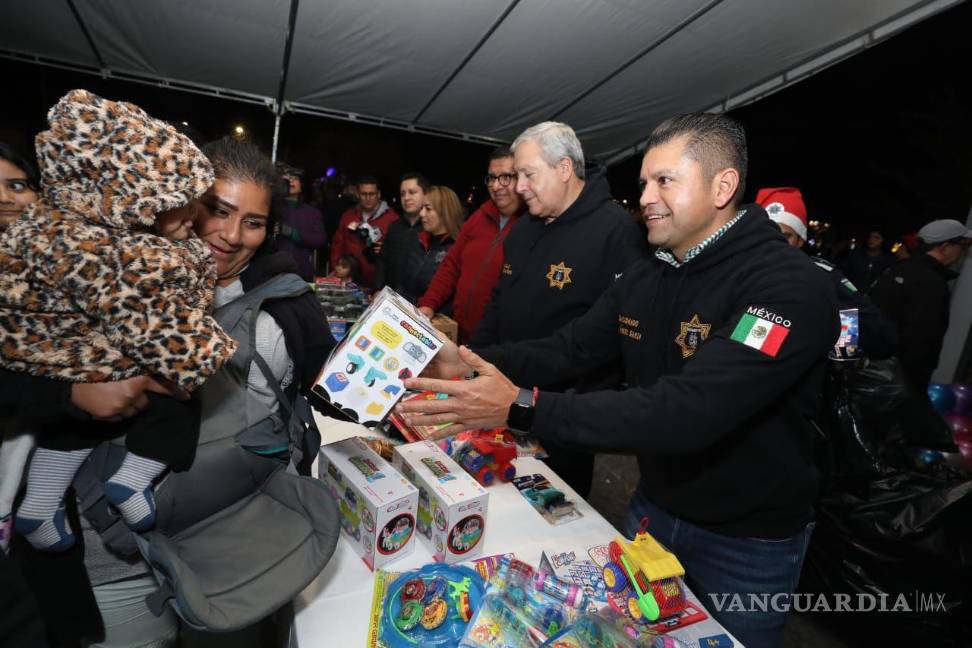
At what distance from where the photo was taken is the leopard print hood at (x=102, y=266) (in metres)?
0.91

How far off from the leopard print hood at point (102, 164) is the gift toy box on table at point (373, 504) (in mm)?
791

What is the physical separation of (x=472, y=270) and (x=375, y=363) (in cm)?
209

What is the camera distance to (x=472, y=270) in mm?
3309

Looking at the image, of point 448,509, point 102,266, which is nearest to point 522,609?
point 448,509

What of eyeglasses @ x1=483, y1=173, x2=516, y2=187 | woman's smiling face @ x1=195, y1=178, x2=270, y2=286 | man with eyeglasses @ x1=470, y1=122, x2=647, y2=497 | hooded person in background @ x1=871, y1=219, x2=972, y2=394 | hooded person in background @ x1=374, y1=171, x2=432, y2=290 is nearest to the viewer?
woman's smiling face @ x1=195, y1=178, x2=270, y2=286

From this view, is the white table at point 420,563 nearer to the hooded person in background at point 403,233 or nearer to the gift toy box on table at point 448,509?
the gift toy box on table at point 448,509

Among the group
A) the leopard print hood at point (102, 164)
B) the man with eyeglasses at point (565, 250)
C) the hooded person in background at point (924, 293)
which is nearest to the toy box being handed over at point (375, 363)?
the leopard print hood at point (102, 164)

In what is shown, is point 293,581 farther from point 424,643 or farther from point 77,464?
point 77,464

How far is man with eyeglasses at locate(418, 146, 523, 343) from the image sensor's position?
3066mm

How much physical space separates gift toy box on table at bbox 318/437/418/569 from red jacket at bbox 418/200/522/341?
172cm

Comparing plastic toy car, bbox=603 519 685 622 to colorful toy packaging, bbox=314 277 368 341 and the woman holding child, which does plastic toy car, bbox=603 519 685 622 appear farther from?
colorful toy packaging, bbox=314 277 368 341

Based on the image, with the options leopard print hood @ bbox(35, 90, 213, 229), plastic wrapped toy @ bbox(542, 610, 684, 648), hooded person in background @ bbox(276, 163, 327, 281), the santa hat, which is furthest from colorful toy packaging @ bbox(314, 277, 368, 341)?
the santa hat

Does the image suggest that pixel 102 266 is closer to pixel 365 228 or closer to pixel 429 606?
pixel 429 606

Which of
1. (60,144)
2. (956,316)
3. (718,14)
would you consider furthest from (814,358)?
(956,316)
